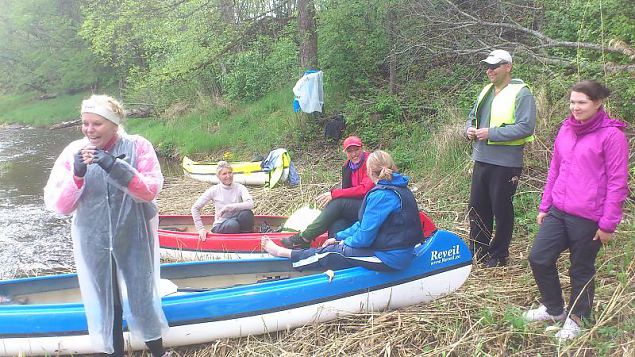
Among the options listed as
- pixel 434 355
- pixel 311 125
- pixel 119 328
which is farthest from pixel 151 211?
pixel 311 125

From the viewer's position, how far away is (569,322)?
287 centimetres

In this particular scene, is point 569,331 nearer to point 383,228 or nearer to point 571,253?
point 571,253

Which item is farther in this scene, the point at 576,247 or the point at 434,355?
the point at 434,355

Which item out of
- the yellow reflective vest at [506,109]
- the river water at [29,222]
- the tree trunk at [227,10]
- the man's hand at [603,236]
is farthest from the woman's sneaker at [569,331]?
the tree trunk at [227,10]

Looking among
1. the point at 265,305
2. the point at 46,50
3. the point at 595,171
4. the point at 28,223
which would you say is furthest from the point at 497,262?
the point at 46,50

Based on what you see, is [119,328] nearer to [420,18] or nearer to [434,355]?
[434,355]

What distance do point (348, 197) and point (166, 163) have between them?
907 centimetres

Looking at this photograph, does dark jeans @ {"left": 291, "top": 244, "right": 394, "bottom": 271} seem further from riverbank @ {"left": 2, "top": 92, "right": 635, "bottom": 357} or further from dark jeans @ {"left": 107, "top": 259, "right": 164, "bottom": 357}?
dark jeans @ {"left": 107, "top": 259, "right": 164, "bottom": 357}

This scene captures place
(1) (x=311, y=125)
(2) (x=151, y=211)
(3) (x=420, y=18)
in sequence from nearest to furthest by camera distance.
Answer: (2) (x=151, y=211), (3) (x=420, y=18), (1) (x=311, y=125)

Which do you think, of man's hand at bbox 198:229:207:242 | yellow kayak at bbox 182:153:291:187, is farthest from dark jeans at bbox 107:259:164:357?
yellow kayak at bbox 182:153:291:187

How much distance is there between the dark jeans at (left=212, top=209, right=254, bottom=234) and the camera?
5387 millimetres

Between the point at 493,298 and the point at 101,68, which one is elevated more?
the point at 101,68

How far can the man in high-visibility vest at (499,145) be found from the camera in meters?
3.53

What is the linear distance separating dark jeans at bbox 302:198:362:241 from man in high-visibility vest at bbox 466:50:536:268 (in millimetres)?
1004
